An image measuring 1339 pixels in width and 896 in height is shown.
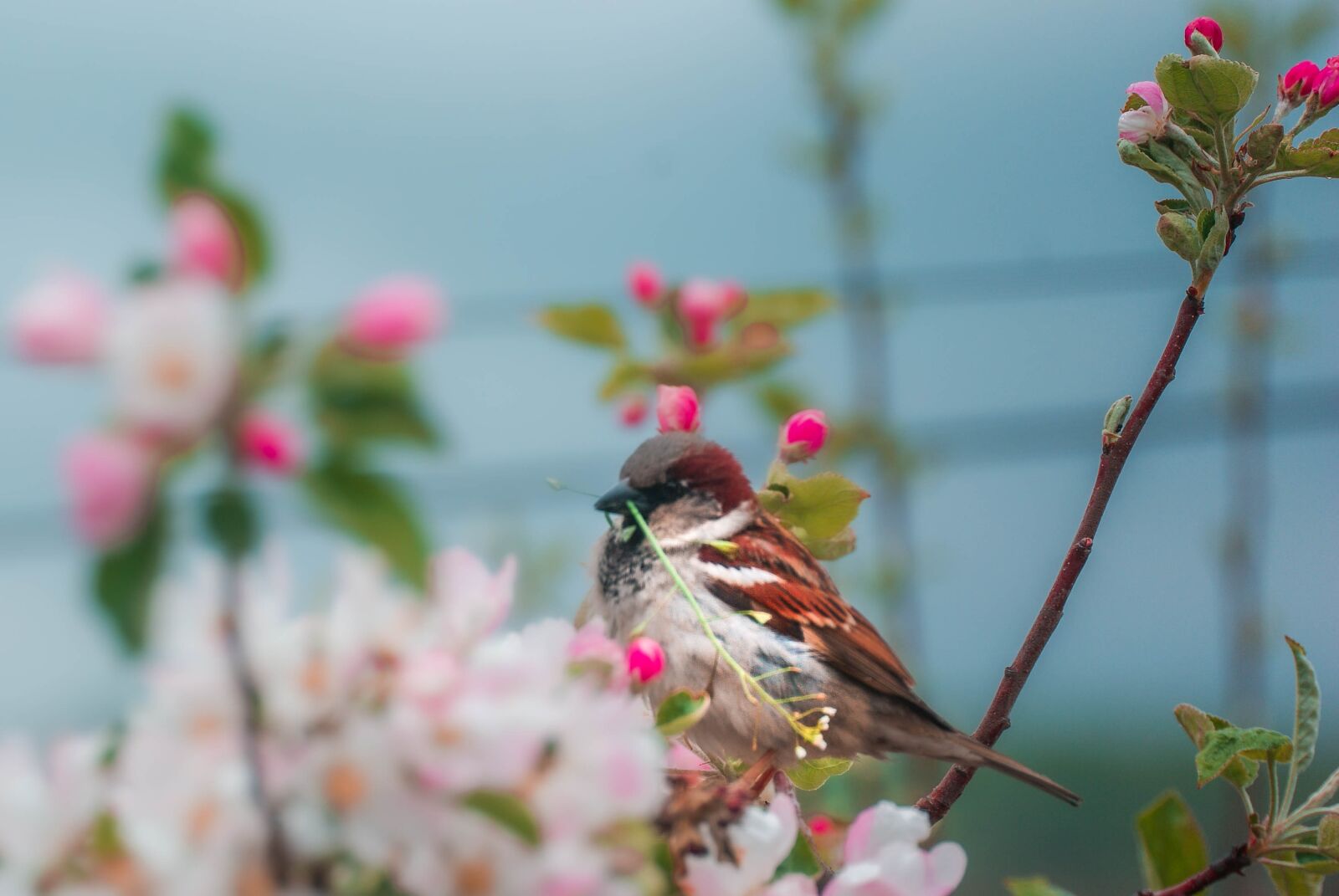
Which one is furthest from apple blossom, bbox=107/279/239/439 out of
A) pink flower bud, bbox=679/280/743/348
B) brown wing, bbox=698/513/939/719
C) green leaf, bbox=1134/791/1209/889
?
brown wing, bbox=698/513/939/719

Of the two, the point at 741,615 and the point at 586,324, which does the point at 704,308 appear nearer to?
the point at 586,324

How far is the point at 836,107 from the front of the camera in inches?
76.6

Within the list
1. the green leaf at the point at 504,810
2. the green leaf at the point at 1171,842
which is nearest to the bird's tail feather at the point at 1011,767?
the green leaf at the point at 1171,842

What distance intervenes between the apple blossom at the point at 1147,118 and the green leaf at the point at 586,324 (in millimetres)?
281

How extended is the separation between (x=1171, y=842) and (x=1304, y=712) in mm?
104

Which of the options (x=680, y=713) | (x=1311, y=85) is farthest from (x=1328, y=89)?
(x=680, y=713)

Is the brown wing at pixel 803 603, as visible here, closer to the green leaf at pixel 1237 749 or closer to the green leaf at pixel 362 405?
the green leaf at pixel 1237 749

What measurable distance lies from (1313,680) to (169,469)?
0.59 m

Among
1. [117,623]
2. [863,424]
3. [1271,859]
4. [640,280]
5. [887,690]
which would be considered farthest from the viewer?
[863,424]

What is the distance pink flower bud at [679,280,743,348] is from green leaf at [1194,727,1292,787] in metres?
0.34

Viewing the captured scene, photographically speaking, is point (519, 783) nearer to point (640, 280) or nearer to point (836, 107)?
point (640, 280)

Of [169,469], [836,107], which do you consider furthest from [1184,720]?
[836,107]

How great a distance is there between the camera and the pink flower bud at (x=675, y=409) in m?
0.58

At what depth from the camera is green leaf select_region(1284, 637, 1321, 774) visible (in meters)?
0.58
